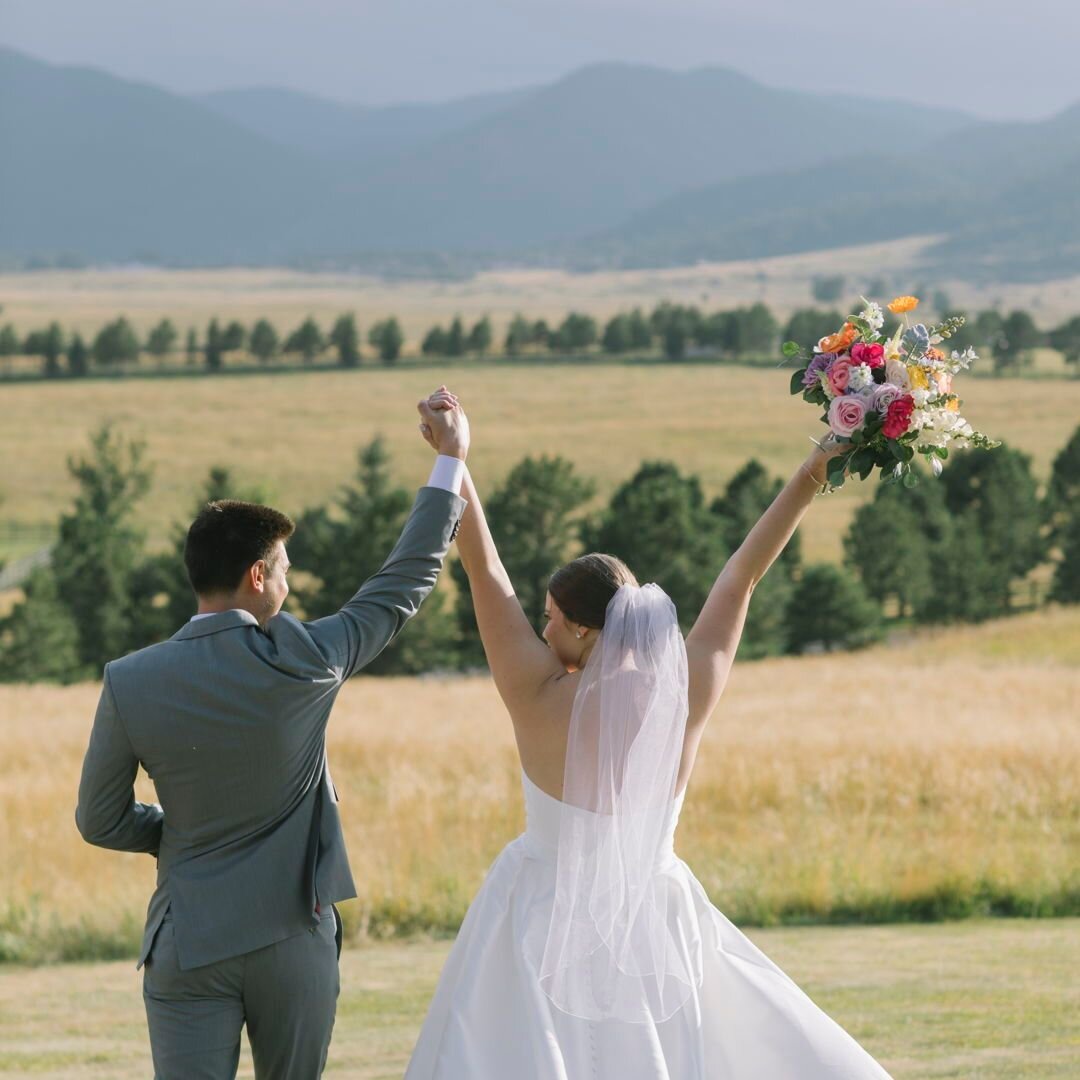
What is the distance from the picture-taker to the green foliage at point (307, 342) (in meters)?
164

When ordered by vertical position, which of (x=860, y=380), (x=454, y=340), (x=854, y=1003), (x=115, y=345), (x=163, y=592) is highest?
(x=860, y=380)

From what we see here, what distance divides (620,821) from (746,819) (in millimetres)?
10656

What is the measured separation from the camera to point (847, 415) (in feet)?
15.9

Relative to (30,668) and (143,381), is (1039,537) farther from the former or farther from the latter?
(143,381)

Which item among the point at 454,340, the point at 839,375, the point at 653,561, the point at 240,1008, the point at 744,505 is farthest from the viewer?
the point at 454,340

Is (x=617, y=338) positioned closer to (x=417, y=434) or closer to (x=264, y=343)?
(x=264, y=343)

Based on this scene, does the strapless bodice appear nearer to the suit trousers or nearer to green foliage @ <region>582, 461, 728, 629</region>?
the suit trousers

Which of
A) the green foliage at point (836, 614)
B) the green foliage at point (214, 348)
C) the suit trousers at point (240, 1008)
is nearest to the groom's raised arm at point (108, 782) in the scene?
the suit trousers at point (240, 1008)

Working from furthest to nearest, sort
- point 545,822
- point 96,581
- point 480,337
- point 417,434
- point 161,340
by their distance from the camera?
point 480,337 < point 161,340 < point 417,434 < point 96,581 < point 545,822

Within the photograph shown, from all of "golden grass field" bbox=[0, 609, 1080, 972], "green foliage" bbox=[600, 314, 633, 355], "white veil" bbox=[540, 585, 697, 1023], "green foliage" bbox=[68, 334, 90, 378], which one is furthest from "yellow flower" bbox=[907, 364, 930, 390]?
"green foliage" bbox=[600, 314, 633, 355]

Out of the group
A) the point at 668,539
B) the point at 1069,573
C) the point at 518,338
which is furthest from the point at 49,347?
the point at 1069,573

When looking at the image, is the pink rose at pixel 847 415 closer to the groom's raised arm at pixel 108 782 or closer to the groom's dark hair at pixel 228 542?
the groom's dark hair at pixel 228 542

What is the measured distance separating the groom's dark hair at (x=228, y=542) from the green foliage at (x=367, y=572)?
48.6 metres

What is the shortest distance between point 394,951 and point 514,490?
52.9 m
